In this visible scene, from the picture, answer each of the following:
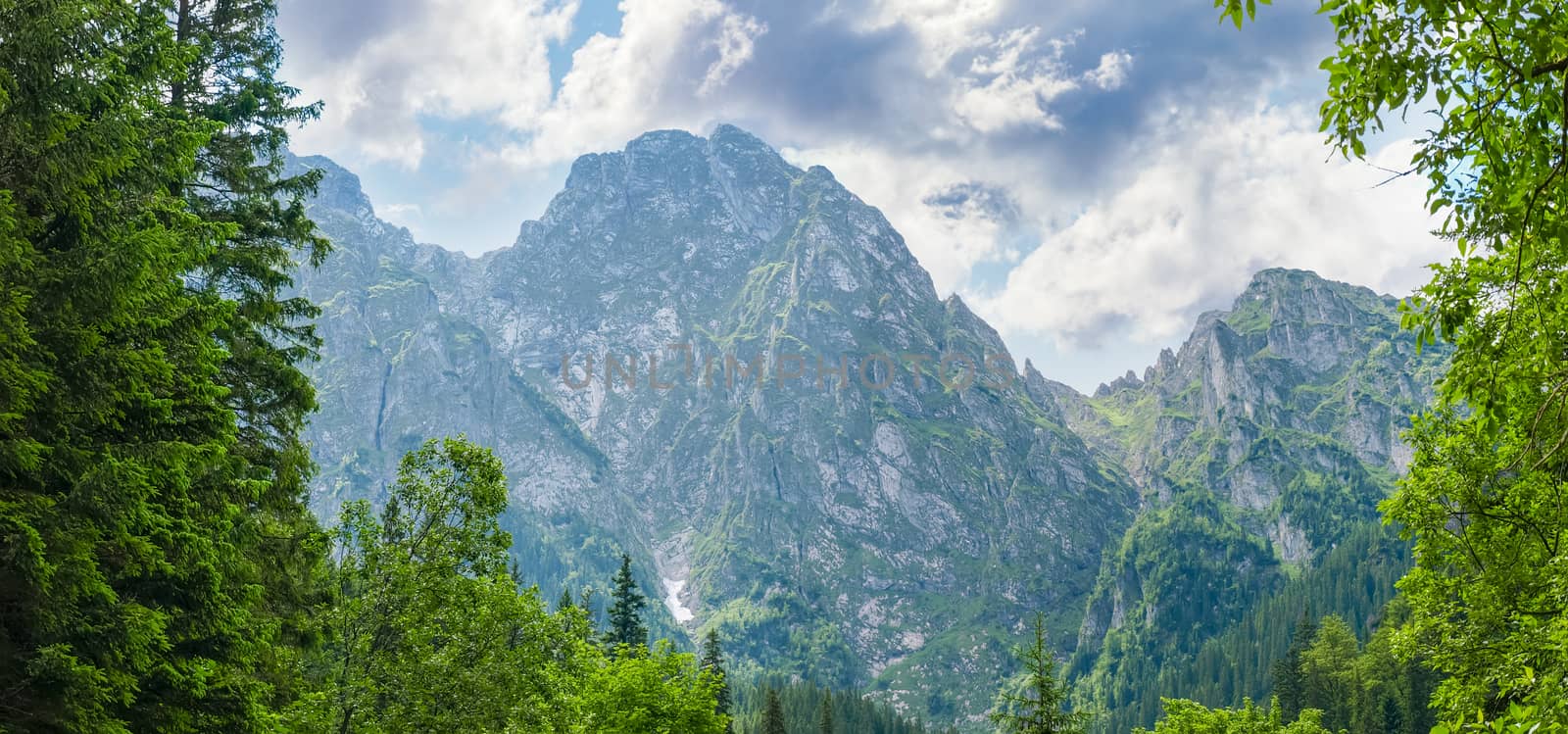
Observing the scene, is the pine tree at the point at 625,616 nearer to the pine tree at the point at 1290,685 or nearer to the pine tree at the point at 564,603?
the pine tree at the point at 564,603

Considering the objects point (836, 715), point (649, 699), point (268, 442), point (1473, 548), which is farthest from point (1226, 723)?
point (836, 715)

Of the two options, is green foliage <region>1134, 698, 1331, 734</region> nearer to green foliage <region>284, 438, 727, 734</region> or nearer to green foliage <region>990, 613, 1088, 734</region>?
green foliage <region>990, 613, 1088, 734</region>

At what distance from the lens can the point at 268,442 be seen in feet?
67.7

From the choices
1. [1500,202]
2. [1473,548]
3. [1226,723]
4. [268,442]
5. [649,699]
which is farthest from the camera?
[1226,723]

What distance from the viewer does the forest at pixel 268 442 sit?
6.45 metres

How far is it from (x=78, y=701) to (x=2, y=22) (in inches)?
383

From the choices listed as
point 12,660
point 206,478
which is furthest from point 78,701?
point 206,478

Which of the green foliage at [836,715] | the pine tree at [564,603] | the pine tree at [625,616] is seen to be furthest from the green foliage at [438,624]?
the green foliage at [836,715]

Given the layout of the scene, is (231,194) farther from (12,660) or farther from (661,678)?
(661,678)

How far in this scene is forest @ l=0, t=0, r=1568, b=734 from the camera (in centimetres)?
645

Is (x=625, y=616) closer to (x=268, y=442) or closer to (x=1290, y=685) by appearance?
(x=268, y=442)

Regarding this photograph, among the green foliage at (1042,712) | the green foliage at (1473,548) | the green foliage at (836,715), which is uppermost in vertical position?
the green foliage at (836,715)

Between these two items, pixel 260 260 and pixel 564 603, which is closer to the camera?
pixel 260 260

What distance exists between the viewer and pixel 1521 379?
7543 millimetres
